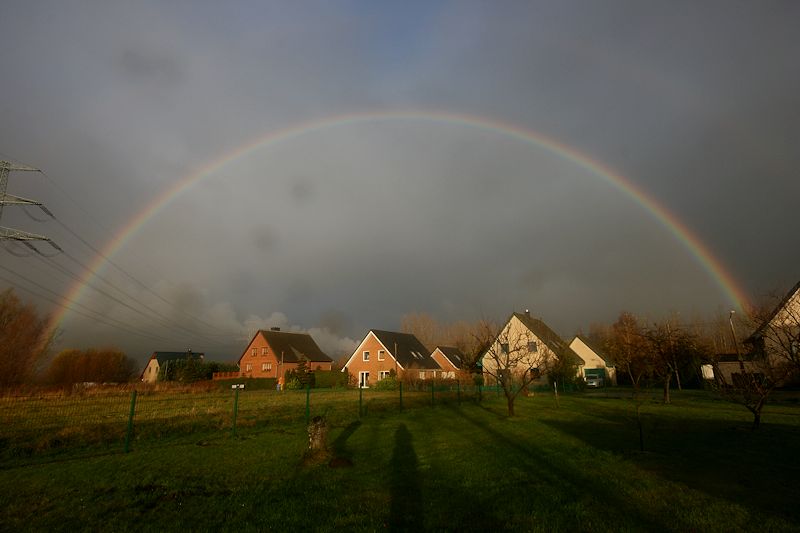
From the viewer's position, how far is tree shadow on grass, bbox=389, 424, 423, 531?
557 cm

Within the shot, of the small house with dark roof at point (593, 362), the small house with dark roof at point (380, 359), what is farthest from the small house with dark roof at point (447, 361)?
the small house with dark roof at point (593, 362)

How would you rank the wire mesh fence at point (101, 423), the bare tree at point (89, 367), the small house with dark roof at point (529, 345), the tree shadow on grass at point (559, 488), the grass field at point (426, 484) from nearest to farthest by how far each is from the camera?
the tree shadow on grass at point (559, 488)
the grass field at point (426, 484)
the wire mesh fence at point (101, 423)
the small house with dark roof at point (529, 345)
the bare tree at point (89, 367)

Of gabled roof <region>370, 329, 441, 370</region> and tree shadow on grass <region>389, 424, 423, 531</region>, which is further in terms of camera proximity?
gabled roof <region>370, 329, 441, 370</region>

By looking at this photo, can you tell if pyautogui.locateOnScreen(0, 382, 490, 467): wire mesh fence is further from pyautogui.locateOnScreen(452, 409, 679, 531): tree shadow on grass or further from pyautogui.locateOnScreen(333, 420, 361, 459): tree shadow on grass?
pyautogui.locateOnScreen(452, 409, 679, 531): tree shadow on grass

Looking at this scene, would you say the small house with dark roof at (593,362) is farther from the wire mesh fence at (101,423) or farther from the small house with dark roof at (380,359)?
the wire mesh fence at (101,423)

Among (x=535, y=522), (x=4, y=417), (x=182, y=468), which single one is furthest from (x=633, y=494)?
(x=4, y=417)

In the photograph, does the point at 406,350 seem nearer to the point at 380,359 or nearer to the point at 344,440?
the point at 380,359

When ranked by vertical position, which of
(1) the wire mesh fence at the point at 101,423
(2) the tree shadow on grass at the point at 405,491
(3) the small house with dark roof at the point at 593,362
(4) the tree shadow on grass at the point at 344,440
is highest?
(3) the small house with dark roof at the point at 593,362

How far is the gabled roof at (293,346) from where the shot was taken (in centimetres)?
5834

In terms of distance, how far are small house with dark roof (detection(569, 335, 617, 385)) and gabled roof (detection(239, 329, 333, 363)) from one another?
1388 inches

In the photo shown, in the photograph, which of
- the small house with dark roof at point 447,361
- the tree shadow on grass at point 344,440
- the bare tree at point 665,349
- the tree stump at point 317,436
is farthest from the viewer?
the small house with dark roof at point 447,361

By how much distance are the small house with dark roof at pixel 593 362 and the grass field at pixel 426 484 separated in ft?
131

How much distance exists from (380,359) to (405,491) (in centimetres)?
4129

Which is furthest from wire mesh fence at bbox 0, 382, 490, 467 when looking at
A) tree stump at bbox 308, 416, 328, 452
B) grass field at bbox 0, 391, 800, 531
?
tree stump at bbox 308, 416, 328, 452
